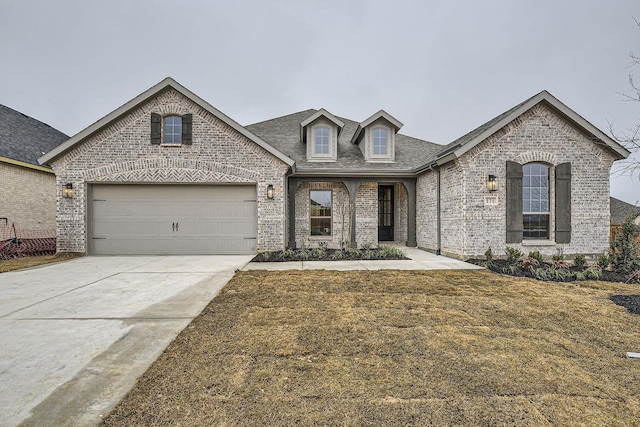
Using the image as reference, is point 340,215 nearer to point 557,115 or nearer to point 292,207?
point 292,207

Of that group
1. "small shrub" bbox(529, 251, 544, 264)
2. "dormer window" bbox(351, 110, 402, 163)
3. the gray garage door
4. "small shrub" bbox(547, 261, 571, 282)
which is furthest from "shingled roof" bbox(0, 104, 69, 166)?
"small shrub" bbox(529, 251, 544, 264)

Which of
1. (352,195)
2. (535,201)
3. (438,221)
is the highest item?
(352,195)

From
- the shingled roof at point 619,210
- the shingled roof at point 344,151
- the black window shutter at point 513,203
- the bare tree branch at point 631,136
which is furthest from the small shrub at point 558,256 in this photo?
the shingled roof at point 619,210

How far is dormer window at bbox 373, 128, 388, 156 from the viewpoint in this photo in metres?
12.3

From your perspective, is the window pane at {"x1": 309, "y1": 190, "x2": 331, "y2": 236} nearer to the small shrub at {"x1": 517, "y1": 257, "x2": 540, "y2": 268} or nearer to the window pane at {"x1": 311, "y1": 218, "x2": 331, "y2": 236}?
the window pane at {"x1": 311, "y1": 218, "x2": 331, "y2": 236}

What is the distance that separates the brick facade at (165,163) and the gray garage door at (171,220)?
1.15 feet

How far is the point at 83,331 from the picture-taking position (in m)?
3.47

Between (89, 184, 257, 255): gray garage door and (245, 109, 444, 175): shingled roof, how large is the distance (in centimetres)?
294

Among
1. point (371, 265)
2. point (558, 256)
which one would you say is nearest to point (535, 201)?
point (558, 256)

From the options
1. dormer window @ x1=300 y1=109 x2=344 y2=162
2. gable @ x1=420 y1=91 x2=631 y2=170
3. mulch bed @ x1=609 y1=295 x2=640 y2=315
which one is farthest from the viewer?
dormer window @ x1=300 y1=109 x2=344 y2=162

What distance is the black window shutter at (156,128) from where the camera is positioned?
978 centimetres

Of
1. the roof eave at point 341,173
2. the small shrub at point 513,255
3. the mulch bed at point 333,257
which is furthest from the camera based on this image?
the roof eave at point 341,173

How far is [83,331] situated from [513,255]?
949 centimetres

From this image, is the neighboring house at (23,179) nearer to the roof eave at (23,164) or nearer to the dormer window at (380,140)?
the roof eave at (23,164)
